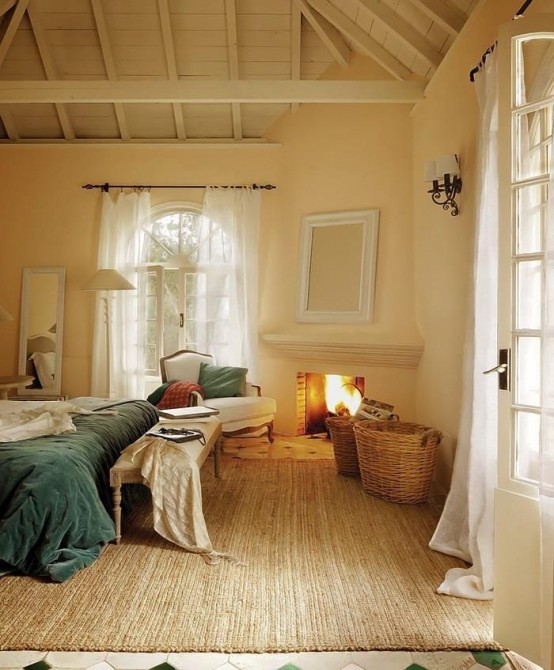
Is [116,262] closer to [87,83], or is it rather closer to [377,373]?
[87,83]

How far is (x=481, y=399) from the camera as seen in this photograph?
284 centimetres

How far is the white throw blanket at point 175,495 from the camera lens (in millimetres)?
3043

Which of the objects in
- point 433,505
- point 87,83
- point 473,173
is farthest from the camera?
point 87,83

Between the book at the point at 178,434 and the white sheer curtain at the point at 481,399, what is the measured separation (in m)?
1.38

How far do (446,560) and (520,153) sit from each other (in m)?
1.90

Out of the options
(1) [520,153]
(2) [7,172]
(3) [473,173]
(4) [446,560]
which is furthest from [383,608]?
(2) [7,172]

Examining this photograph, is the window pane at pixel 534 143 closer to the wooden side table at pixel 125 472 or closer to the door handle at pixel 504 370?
the door handle at pixel 504 370

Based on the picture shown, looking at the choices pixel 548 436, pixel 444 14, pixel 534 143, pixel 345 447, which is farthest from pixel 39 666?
pixel 444 14

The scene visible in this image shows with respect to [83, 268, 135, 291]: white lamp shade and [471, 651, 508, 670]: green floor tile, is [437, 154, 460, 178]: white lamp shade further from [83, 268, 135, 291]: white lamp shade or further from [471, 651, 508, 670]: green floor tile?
[83, 268, 135, 291]: white lamp shade

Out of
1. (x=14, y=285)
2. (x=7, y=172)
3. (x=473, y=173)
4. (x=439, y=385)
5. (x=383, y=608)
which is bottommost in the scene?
(x=383, y=608)

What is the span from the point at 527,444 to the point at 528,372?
0.26 metres

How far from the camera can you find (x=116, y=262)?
244 inches

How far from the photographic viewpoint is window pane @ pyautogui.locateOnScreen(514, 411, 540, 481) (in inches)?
86.0

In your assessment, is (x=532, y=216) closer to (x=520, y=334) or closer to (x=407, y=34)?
(x=520, y=334)
